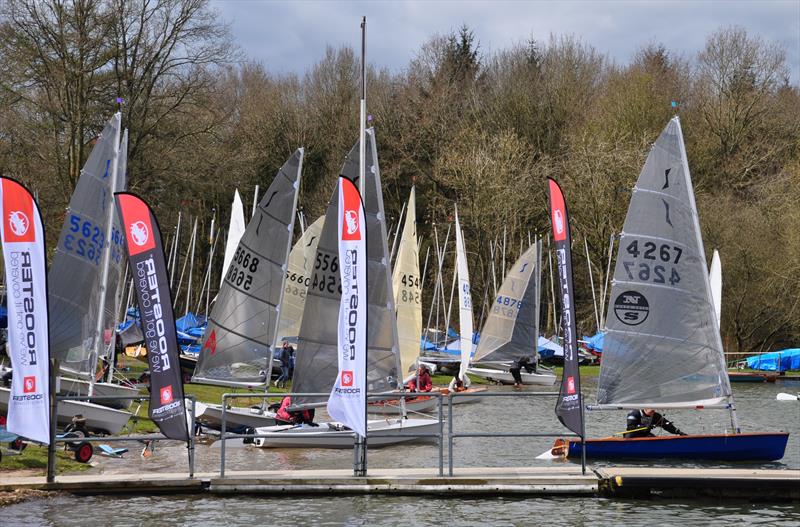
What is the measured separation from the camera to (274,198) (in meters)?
26.9

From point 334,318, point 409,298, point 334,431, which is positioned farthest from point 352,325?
point 409,298

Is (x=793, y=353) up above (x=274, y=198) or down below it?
below

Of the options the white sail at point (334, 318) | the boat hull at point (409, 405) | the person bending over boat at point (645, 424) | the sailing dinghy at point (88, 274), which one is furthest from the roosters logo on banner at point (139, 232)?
the boat hull at point (409, 405)

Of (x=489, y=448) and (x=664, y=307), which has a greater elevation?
(x=664, y=307)

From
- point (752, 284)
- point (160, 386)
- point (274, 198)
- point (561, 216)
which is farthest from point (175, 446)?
point (752, 284)

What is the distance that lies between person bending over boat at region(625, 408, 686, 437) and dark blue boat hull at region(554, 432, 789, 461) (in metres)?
0.58

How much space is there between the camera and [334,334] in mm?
22922

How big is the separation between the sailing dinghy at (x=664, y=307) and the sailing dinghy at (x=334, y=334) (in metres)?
4.18

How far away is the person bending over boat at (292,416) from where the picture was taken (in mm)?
22678

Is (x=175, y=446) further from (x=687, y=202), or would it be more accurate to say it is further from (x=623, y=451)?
(x=687, y=202)

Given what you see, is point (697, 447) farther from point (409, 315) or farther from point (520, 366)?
point (520, 366)

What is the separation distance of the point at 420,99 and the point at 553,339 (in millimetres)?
21218

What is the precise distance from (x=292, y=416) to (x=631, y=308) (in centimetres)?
757

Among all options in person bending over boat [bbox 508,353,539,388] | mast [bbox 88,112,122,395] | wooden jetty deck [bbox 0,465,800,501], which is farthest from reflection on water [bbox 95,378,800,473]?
person bending over boat [bbox 508,353,539,388]
